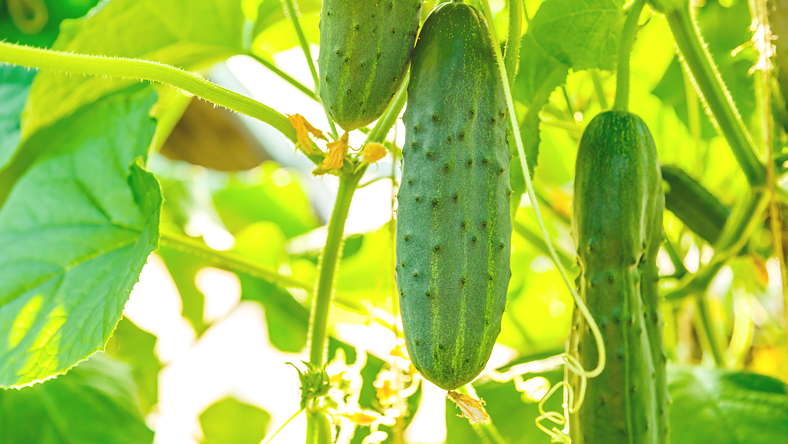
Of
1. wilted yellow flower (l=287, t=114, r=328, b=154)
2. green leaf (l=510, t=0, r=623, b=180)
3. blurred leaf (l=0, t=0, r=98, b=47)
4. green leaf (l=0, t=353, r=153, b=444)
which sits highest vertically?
blurred leaf (l=0, t=0, r=98, b=47)

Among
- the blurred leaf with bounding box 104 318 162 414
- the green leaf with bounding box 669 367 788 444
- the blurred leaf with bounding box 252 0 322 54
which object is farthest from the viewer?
the blurred leaf with bounding box 104 318 162 414

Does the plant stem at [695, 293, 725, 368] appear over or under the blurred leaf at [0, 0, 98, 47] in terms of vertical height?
under

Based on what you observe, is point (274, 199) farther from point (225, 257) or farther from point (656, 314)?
point (656, 314)

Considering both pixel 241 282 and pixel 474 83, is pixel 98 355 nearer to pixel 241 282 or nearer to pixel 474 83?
pixel 241 282

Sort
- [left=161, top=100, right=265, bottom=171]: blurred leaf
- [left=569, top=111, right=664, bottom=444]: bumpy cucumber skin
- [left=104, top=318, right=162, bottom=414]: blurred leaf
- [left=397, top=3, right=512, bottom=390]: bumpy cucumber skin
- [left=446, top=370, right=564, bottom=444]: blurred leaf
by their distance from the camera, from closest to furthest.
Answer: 1. [left=397, top=3, right=512, bottom=390]: bumpy cucumber skin
2. [left=569, top=111, right=664, bottom=444]: bumpy cucumber skin
3. [left=446, top=370, right=564, bottom=444]: blurred leaf
4. [left=104, top=318, right=162, bottom=414]: blurred leaf
5. [left=161, top=100, right=265, bottom=171]: blurred leaf

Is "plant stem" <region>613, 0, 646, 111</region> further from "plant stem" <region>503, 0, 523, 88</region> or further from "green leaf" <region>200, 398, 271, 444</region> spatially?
"green leaf" <region>200, 398, 271, 444</region>

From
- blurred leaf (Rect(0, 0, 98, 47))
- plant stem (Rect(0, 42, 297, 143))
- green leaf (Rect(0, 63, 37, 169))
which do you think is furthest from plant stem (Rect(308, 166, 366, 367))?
blurred leaf (Rect(0, 0, 98, 47))

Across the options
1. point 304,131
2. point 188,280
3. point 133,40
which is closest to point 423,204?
point 304,131
